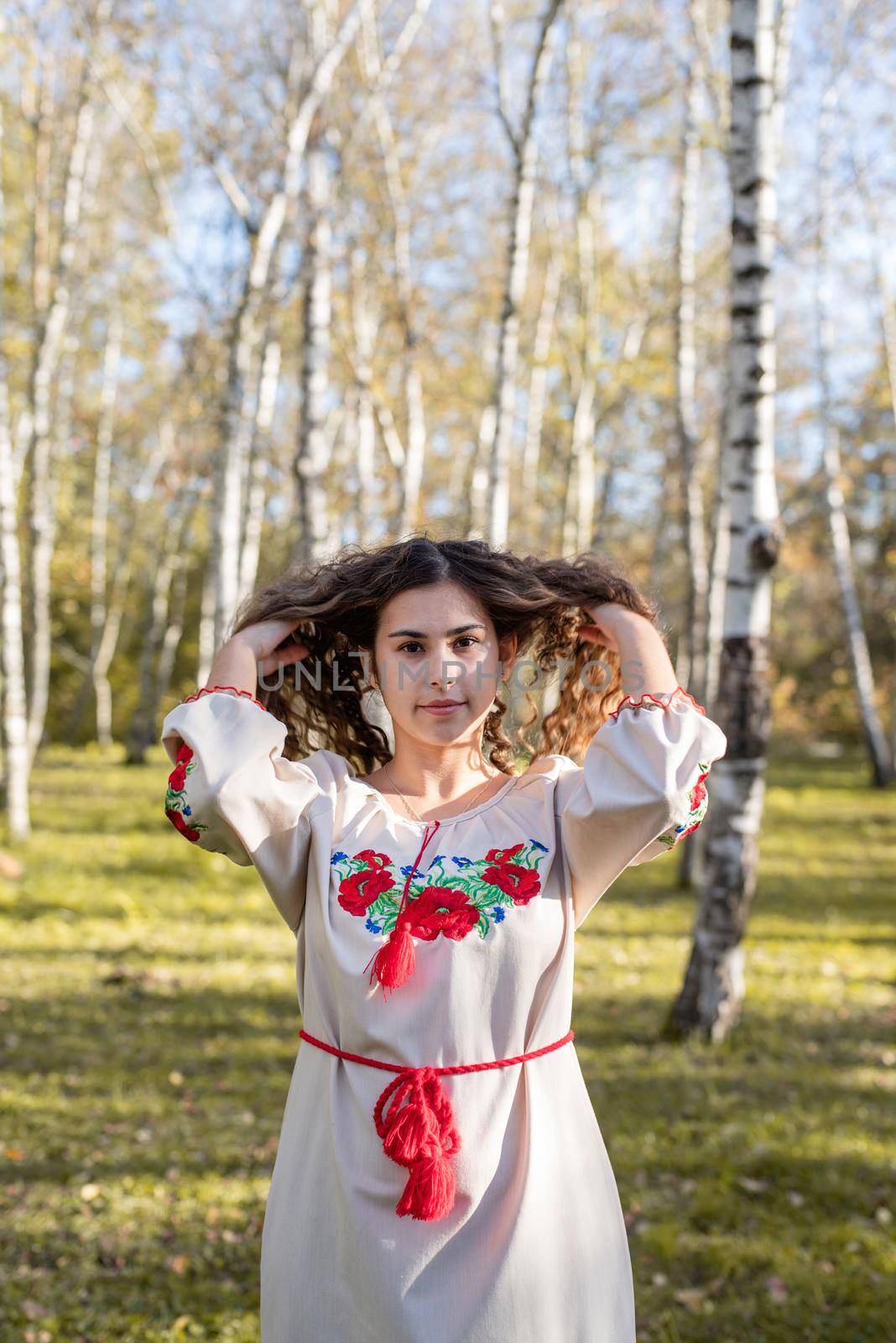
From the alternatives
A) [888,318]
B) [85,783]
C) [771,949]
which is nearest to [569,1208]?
[771,949]

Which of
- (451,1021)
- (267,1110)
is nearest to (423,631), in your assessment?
(451,1021)

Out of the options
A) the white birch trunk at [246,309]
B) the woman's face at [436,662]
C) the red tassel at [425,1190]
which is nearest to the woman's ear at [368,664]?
the woman's face at [436,662]

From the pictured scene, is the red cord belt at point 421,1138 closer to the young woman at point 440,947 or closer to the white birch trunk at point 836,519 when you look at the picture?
the young woman at point 440,947

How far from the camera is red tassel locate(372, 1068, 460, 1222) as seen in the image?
1.70m

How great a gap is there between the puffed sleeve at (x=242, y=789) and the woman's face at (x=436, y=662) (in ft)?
0.75

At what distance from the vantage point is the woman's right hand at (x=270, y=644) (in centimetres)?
213

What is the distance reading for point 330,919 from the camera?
187 centimetres

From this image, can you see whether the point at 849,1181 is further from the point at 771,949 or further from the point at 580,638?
the point at 771,949

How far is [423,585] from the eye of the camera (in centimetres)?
207

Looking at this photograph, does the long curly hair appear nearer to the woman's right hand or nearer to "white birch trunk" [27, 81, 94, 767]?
the woman's right hand

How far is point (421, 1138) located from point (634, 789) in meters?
0.66

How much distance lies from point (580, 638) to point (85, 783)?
12.9 m

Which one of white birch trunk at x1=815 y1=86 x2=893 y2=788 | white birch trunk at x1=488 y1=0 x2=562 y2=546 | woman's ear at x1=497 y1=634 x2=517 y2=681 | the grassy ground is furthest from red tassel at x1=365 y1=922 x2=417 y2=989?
white birch trunk at x1=815 y1=86 x2=893 y2=788

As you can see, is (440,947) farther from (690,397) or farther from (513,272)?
(690,397)
